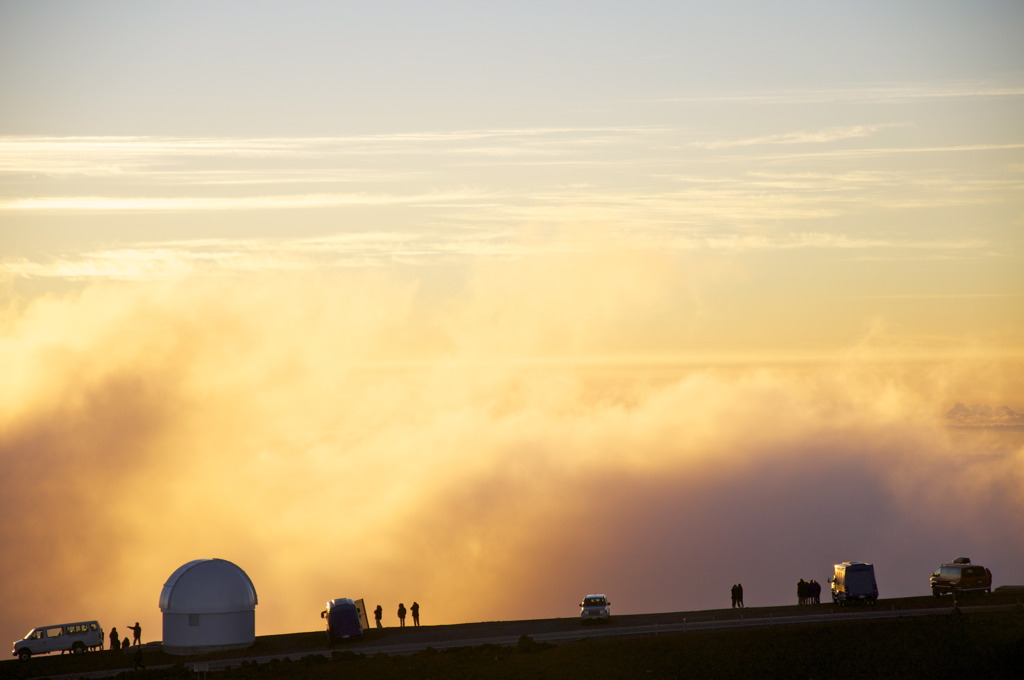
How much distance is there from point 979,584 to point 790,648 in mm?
22680

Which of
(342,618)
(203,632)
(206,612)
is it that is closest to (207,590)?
(206,612)

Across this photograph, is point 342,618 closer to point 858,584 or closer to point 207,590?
point 207,590

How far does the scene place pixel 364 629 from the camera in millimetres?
75000

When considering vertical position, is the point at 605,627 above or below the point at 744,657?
above

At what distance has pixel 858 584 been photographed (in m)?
71.7

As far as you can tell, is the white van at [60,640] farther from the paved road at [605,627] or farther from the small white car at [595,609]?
the small white car at [595,609]

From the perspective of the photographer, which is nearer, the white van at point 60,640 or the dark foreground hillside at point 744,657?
the dark foreground hillside at point 744,657

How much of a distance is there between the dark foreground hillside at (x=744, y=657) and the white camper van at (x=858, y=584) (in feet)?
40.6

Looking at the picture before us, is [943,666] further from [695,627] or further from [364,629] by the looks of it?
[364,629]

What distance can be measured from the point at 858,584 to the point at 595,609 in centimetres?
1584

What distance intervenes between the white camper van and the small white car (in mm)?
14125

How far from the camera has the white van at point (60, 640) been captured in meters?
74.9

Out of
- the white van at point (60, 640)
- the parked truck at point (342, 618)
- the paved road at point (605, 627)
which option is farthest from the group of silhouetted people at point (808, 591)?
the white van at point (60, 640)

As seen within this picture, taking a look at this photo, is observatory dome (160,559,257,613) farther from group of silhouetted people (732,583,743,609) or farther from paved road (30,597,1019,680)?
group of silhouetted people (732,583,743,609)
